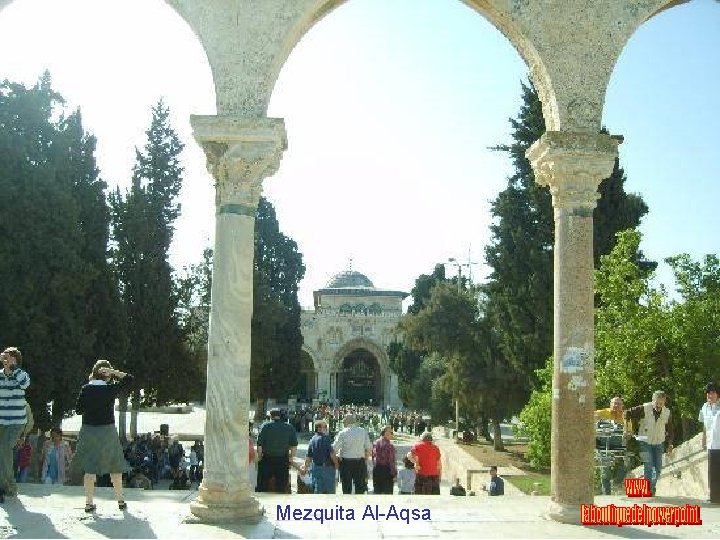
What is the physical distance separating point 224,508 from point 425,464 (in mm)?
3957

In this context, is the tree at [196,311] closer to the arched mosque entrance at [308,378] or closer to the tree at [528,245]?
the tree at [528,245]

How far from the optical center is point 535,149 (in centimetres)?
729

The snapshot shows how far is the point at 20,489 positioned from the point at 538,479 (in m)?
12.4

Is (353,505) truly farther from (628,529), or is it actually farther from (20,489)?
(20,489)

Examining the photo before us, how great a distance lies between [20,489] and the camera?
25.3ft

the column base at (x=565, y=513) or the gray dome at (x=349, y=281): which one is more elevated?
the gray dome at (x=349, y=281)

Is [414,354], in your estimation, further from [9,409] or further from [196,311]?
[9,409]

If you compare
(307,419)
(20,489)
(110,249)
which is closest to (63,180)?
(110,249)

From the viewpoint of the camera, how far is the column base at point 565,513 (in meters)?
6.47

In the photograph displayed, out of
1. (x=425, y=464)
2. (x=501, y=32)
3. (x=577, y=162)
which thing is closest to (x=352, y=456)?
(x=425, y=464)

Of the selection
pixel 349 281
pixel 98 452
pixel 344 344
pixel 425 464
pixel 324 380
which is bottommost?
pixel 324 380

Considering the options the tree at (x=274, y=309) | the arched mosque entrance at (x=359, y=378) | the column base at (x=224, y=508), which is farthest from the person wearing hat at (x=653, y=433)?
the arched mosque entrance at (x=359, y=378)

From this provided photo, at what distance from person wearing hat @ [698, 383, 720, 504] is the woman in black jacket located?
17.9ft

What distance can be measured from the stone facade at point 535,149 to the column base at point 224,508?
0.04 metres
